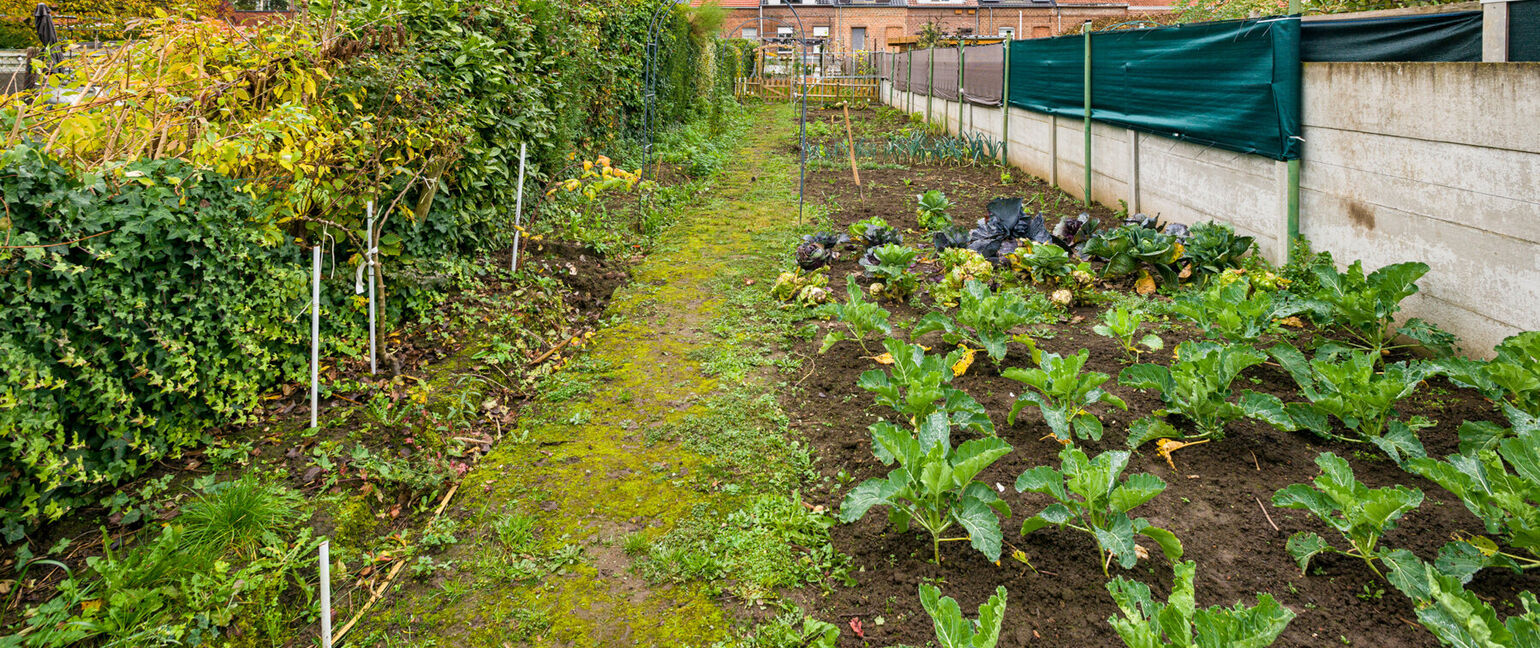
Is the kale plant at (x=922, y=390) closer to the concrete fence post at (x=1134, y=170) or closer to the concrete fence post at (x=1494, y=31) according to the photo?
the concrete fence post at (x=1494, y=31)

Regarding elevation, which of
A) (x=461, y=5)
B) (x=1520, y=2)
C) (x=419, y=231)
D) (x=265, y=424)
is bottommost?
(x=265, y=424)

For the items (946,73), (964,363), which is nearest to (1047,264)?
(964,363)

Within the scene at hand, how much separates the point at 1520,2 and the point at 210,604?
5.52 m

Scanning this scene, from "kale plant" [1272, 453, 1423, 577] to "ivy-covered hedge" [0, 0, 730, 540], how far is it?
148 inches

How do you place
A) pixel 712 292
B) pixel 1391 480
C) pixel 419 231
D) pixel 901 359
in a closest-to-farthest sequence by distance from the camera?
pixel 1391 480
pixel 901 359
pixel 419 231
pixel 712 292

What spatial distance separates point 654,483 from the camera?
3371mm

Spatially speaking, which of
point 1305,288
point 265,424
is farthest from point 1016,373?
point 265,424

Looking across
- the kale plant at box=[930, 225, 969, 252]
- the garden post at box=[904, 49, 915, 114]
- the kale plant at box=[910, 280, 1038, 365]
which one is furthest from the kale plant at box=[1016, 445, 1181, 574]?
the garden post at box=[904, 49, 915, 114]

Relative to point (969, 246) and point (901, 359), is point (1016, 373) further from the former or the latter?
point (969, 246)

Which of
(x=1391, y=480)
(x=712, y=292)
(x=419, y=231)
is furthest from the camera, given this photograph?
(x=712, y=292)

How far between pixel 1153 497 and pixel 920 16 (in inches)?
1743

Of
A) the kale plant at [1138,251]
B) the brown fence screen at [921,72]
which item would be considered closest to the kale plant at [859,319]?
the kale plant at [1138,251]

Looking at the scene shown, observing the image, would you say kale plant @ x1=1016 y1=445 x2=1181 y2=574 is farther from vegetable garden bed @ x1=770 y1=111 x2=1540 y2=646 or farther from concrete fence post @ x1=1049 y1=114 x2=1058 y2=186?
concrete fence post @ x1=1049 y1=114 x2=1058 y2=186

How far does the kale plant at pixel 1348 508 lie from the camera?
226 cm
